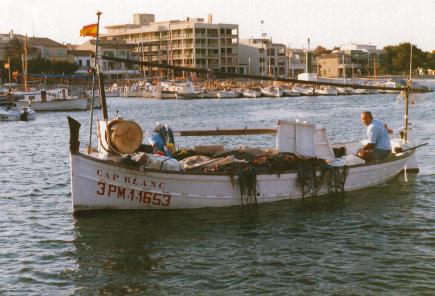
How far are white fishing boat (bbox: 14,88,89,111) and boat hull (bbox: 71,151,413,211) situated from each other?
64.8 metres

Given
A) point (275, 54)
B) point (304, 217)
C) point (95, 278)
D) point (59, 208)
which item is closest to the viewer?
point (95, 278)

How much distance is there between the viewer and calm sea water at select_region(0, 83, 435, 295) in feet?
42.9

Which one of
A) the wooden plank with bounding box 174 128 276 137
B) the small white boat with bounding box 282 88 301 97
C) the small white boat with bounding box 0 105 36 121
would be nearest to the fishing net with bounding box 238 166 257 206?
the wooden plank with bounding box 174 128 276 137

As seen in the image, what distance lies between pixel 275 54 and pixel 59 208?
170 metres

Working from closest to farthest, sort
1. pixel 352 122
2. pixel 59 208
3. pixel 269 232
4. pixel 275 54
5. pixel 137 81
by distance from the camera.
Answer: pixel 269 232
pixel 59 208
pixel 352 122
pixel 137 81
pixel 275 54

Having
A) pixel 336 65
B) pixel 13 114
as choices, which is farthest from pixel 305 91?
pixel 336 65

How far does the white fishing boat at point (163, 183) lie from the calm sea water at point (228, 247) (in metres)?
0.35

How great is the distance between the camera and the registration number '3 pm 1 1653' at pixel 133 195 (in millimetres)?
17312

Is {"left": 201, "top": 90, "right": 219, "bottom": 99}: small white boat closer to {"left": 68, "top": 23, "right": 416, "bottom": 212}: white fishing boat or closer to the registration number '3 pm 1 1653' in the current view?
{"left": 68, "top": 23, "right": 416, "bottom": 212}: white fishing boat

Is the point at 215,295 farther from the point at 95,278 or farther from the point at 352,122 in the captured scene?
the point at 352,122

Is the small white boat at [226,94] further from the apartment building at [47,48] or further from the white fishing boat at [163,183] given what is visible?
the white fishing boat at [163,183]

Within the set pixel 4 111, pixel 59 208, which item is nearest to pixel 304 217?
pixel 59 208

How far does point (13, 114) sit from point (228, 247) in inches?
2109

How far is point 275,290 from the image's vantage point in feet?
41.5
